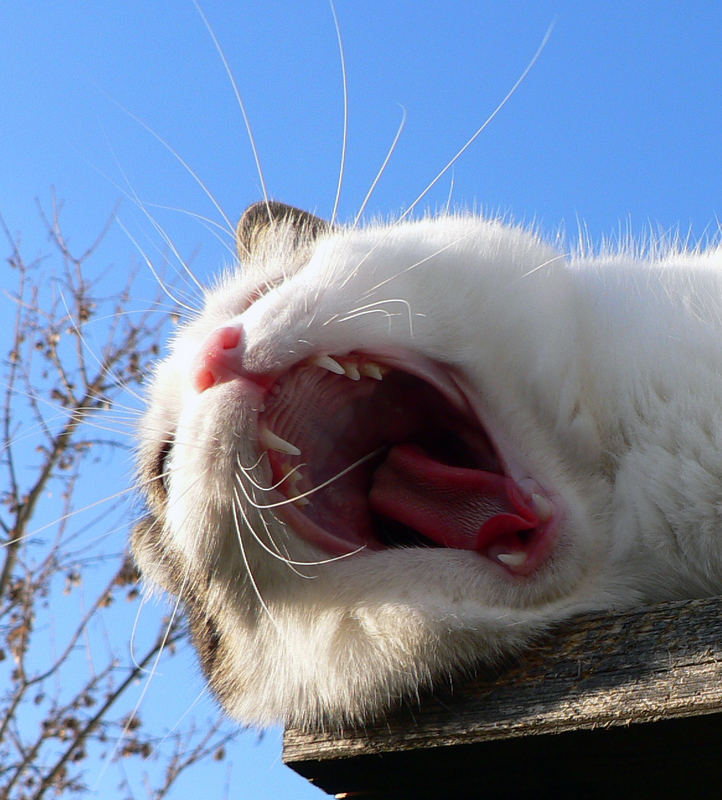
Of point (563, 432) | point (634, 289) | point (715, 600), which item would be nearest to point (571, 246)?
point (634, 289)

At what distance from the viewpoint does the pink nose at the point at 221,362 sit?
1337 millimetres

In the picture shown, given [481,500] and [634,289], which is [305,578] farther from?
[634,289]

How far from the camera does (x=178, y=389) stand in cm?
155

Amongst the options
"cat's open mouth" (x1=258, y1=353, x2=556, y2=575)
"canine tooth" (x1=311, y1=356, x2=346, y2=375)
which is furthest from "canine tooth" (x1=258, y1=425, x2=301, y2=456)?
"canine tooth" (x1=311, y1=356, x2=346, y2=375)

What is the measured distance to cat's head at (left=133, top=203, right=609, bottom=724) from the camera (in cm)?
123

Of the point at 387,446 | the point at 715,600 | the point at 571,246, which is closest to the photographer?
the point at 715,600

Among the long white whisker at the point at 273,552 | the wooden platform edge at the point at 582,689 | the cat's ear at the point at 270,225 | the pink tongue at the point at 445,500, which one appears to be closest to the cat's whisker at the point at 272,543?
the long white whisker at the point at 273,552

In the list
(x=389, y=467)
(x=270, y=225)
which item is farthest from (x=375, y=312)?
(x=270, y=225)

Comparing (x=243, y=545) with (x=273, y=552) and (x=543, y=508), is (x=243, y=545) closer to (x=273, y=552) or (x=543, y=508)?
(x=273, y=552)

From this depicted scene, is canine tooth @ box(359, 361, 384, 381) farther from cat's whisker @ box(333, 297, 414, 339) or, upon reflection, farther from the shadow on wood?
the shadow on wood

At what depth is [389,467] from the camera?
142 centimetres

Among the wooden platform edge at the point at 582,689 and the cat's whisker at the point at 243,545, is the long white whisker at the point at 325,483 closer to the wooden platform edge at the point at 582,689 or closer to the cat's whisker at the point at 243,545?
the cat's whisker at the point at 243,545

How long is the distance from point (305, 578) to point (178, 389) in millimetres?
436

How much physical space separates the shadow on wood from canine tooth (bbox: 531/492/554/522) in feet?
0.64
